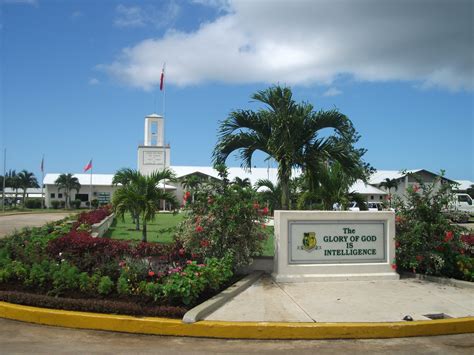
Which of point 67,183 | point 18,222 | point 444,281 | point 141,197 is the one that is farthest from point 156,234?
point 67,183

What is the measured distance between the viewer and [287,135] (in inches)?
460

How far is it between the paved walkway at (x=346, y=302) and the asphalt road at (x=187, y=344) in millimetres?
488

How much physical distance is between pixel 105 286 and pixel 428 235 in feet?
19.3

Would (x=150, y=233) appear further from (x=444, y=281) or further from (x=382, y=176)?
(x=382, y=176)

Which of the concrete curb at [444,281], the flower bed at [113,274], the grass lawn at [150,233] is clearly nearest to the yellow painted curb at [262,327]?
the flower bed at [113,274]

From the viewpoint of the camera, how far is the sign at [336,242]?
865 centimetres

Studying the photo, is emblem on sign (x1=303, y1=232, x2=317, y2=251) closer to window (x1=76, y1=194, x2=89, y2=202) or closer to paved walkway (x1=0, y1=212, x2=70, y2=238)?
paved walkway (x1=0, y1=212, x2=70, y2=238)

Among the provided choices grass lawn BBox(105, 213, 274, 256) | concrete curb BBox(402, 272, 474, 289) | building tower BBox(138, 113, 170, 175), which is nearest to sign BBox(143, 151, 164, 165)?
building tower BBox(138, 113, 170, 175)

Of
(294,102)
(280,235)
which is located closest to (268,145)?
(294,102)

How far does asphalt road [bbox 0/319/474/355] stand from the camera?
5.31 metres

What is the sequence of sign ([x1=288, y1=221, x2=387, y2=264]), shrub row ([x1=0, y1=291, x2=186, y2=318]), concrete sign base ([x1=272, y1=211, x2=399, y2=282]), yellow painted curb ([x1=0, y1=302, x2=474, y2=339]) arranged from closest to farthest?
yellow painted curb ([x1=0, y1=302, x2=474, y2=339]) → shrub row ([x1=0, y1=291, x2=186, y2=318]) → concrete sign base ([x1=272, y1=211, x2=399, y2=282]) → sign ([x1=288, y1=221, x2=387, y2=264])

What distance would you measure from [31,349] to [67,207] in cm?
6877

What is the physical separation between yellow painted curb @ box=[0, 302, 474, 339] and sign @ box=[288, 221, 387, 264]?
9.01 ft

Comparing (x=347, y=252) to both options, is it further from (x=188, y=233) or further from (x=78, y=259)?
(x=78, y=259)
